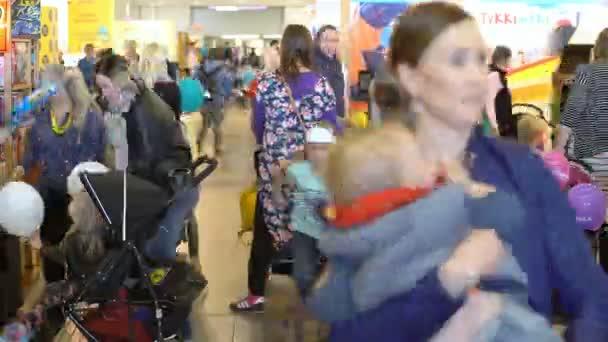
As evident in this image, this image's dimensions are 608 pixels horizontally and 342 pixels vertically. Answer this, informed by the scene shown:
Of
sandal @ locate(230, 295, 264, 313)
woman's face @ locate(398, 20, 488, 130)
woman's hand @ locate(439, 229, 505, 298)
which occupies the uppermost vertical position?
woman's face @ locate(398, 20, 488, 130)

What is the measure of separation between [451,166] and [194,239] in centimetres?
502

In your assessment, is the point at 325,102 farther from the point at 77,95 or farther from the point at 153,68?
the point at 153,68

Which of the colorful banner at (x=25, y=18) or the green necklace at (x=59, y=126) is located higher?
the colorful banner at (x=25, y=18)

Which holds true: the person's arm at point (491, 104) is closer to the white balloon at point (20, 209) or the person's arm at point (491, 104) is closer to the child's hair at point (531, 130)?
the child's hair at point (531, 130)

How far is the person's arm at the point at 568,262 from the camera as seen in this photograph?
4.24 ft

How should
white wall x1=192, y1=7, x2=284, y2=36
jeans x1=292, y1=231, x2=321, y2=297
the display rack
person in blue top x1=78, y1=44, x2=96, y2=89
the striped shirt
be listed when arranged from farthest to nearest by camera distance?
white wall x1=192, y1=7, x2=284, y2=36, person in blue top x1=78, y1=44, x2=96, y2=89, the striped shirt, the display rack, jeans x1=292, y1=231, x2=321, y2=297

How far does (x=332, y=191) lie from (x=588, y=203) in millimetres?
3694

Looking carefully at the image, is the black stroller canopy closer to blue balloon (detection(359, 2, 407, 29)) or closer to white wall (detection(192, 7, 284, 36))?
blue balloon (detection(359, 2, 407, 29))

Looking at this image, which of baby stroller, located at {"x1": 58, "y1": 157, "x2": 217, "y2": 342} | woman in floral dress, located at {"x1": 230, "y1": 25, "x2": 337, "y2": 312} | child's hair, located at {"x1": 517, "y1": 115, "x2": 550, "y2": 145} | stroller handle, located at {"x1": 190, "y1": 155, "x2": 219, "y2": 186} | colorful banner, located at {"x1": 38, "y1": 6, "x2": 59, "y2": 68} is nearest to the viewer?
baby stroller, located at {"x1": 58, "y1": 157, "x2": 217, "y2": 342}

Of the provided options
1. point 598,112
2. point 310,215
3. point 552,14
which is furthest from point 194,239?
point 552,14

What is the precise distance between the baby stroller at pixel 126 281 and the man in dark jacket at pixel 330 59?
2.81 m

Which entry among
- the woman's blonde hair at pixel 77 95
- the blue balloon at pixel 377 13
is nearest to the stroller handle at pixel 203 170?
the woman's blonde hair at pixel 77 95

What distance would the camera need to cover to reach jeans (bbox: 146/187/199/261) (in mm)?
4012

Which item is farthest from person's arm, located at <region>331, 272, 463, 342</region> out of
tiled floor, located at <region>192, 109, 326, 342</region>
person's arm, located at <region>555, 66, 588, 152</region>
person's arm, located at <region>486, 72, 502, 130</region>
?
person's arm, located at <region>555, 66, 588, 152</region>
